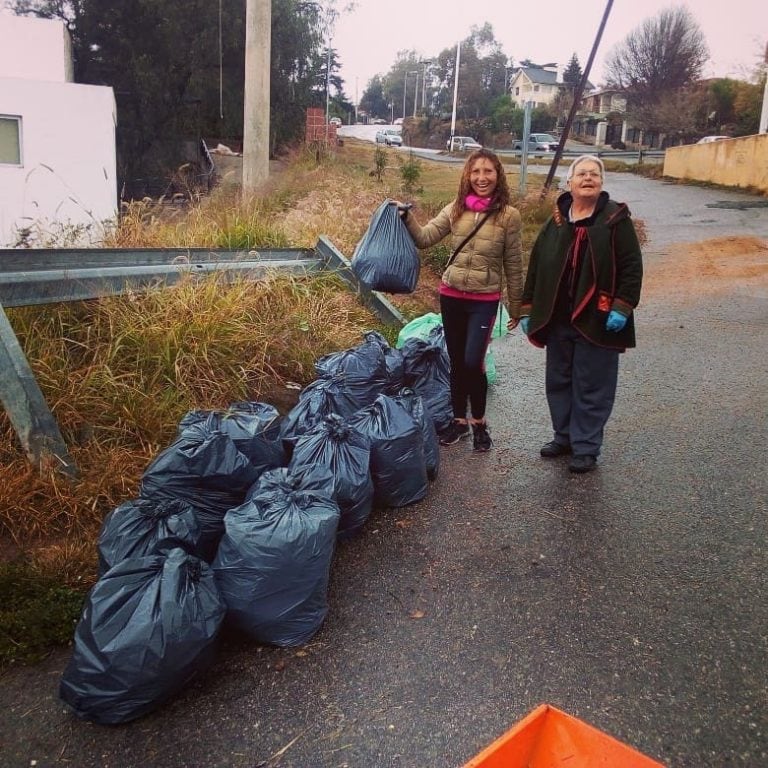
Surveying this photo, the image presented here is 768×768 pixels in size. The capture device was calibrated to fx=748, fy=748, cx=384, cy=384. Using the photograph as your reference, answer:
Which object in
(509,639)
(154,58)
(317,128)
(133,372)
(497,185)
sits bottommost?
(509,639)

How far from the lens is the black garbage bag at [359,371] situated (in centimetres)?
478

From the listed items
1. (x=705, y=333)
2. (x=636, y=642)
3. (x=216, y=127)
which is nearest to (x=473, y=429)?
(x=636, y=642)

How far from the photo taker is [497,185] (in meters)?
4.44

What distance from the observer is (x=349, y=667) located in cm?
283

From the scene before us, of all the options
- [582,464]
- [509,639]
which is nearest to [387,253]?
[582,464]

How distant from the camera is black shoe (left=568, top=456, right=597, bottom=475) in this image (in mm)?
4527

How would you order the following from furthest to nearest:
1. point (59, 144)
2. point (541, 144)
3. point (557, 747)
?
1. point (541, 144)
2. point (59, 144)
3. point (557, 747)

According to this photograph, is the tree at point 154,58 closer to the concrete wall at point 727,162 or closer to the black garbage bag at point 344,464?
the concrete wall at point 727,162

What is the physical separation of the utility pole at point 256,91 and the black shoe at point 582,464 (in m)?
8.46

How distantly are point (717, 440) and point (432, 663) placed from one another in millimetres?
3044

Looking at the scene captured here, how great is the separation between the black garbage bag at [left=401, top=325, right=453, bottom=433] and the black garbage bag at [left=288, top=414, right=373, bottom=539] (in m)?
1.34

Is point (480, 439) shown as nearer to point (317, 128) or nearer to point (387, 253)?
point (387, 253)

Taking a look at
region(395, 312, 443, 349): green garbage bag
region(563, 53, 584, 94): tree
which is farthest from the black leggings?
region(563, 53, 584, 94): tree

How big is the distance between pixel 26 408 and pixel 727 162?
85.9 ft
